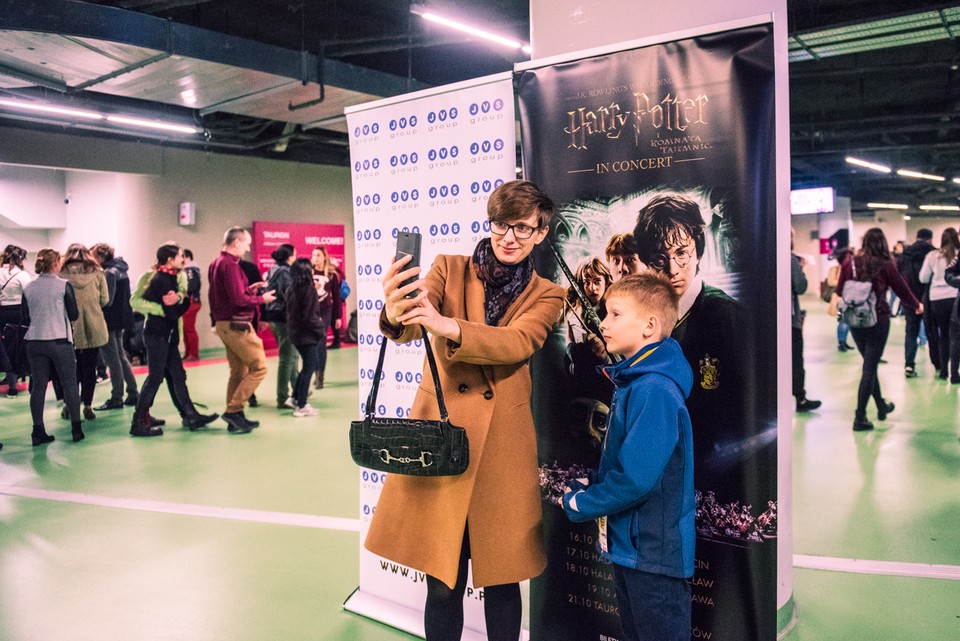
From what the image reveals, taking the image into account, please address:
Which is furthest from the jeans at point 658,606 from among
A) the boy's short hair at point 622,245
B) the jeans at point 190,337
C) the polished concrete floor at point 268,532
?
the jeans at point 190,337

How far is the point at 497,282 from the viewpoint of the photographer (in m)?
1.95

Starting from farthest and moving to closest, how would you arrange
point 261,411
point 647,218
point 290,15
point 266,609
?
point 290,15 < point 261,411 < point 266,609 < point 647,218

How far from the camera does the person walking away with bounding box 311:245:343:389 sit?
299 inches

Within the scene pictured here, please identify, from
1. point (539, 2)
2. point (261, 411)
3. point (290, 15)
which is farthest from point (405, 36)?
point (539, 2)

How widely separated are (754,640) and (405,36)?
26.5ft

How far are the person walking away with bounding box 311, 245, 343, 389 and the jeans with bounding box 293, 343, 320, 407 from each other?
2.86 feet

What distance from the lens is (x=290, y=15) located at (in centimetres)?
1006

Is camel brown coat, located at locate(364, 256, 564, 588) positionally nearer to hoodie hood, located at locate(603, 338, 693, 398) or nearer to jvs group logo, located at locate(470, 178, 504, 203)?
hoodie hood, located at locate(603, 338, 693, 398)

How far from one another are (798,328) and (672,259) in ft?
15.1

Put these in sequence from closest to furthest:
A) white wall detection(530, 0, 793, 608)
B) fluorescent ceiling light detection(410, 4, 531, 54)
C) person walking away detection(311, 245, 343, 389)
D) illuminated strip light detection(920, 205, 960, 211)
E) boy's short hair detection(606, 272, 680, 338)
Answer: boy's short hair detection(606, 272, 680, 338) → white wall detection(530, 0, 793, 608) → fluorescent ceiling light detection(410, 4, 531, 54) → person walking away detection(311, 245, 343, 389) → illuminated strip light detection(920, 205, 960, 211)

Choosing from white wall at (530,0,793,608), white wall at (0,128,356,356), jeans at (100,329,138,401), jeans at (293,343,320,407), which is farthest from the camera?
white wall at (0,128,356,356)

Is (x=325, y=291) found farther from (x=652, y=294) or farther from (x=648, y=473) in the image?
(x=648, y=473)

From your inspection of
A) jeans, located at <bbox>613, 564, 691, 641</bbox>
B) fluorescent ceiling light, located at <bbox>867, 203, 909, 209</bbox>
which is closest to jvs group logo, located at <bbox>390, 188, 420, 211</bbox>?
jeans, located at <bbox>613, 564, 691, 641</bbox>

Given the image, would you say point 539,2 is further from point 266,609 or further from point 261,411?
point 261,411
